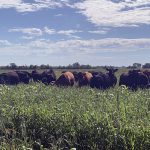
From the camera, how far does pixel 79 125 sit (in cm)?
1042

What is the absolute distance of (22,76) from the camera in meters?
38.7

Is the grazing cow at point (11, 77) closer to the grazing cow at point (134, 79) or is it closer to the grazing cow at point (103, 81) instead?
the grazing cow at point (103, 81)

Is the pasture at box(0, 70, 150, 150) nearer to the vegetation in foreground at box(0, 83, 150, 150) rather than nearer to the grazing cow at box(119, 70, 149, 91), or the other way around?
the vegetation in foreground at box(0, 83, 150, 150)

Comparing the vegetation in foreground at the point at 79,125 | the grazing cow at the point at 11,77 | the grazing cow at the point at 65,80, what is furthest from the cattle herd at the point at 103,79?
the vegetation in foreground at the point at 79,125

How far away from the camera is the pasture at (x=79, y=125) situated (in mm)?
9359

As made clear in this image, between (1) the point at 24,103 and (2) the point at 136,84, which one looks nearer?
(1) the point at 24,103

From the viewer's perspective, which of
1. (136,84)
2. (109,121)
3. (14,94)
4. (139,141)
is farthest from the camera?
(136,84)

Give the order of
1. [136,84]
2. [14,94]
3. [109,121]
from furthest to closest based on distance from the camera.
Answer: [136,84], [14,94], [109,121]

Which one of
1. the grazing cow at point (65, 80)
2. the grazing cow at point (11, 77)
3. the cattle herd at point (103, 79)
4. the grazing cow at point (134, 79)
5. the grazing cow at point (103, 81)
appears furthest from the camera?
the grazing cow at point (11, 77)

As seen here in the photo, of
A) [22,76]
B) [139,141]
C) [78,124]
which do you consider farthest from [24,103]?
[22,76]

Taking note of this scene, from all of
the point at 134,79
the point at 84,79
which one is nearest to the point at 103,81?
the point at 84,79

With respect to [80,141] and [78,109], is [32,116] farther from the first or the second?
[80,141]

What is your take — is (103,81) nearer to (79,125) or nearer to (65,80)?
(65,80)

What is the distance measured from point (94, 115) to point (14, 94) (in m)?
5.90
